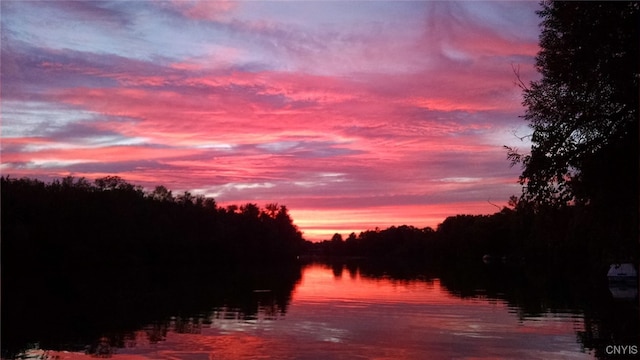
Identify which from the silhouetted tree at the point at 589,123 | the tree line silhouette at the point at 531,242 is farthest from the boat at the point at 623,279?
the silhouetted tree at the point at 589,123

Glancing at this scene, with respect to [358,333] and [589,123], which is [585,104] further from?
[358,333]

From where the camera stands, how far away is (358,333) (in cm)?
2189

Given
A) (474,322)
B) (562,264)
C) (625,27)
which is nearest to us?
Result: (625,27)

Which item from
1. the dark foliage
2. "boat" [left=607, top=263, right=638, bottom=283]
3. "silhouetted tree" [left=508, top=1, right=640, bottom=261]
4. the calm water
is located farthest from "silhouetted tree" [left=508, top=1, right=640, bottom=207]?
"boat" [left=607, top=263, right=638, bottom=283]

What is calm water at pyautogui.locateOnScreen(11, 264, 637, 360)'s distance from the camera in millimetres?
17906

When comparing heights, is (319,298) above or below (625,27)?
below

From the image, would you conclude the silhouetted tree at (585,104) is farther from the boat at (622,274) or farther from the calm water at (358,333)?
the boat at (622,274)

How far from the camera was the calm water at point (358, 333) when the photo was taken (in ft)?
58.7

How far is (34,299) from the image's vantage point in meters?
32.6

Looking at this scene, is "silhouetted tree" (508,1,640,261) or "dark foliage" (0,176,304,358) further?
"dark foliage" (0,176,304,358)

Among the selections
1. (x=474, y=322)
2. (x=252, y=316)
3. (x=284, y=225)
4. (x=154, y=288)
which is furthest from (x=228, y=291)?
(x=284, y=225)

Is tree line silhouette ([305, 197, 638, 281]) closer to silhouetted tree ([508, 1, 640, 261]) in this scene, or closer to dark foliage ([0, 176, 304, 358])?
silhouetted tree ([508, 1, 640, 261])

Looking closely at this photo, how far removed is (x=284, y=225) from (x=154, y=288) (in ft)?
399

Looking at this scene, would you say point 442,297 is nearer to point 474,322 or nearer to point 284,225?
point 474,322
